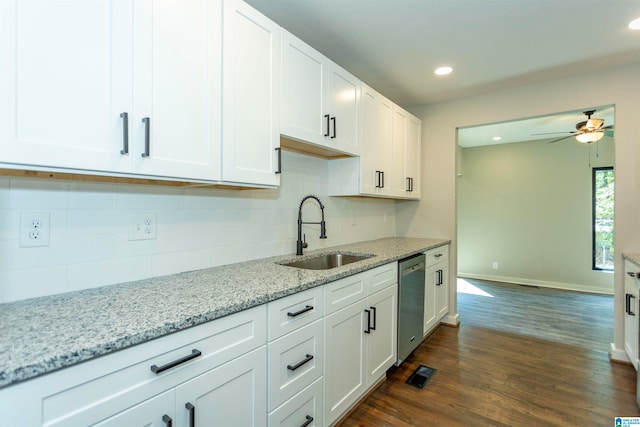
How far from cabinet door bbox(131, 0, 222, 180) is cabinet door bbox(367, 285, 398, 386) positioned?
135 centimetres

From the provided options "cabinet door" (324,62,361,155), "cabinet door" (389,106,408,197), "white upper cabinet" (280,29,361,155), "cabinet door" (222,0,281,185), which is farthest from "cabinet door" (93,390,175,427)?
"cabinet door" (389,106,408,197)

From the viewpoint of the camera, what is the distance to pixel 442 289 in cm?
329

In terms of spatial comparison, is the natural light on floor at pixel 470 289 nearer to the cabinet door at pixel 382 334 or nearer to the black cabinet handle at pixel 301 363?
the cabinet door at pixel 382 334

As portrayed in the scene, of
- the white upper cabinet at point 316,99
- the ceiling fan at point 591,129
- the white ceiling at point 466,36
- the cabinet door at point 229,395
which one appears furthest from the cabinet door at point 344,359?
the ceiling fan at point 591,129

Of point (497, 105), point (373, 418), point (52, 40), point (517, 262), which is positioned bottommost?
point (373, 418)

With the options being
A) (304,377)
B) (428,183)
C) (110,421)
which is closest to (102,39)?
(110,421)

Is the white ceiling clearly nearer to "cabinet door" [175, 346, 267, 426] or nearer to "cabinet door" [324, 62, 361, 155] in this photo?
"cabinet door" [324, 62, 361, 155]

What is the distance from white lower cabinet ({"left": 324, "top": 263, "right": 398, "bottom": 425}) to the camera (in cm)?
168

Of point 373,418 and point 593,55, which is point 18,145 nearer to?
point 373,418

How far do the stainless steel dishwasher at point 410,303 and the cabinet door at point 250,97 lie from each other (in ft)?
4.31

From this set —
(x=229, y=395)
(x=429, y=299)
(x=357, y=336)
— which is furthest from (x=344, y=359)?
(x=429, y=299)

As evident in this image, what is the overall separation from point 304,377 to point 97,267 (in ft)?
3.43

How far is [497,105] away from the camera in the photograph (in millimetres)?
3221

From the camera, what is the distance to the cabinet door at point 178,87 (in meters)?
1.18
